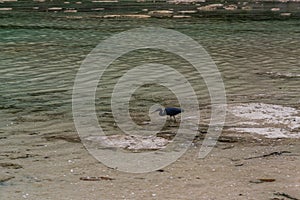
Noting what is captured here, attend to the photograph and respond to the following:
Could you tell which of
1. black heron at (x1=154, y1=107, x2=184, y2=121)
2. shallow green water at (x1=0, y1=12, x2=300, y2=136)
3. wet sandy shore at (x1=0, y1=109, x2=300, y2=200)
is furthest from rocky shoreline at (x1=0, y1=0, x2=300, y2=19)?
wet sandy shore at (x1=0, y1=109, x2=300, y2=200)

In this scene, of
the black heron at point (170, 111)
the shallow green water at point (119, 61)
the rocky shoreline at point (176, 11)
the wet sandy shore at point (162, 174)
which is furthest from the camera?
the rocky shoreline at point (176, 11)

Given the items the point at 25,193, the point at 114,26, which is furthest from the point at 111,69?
the point at 114,26

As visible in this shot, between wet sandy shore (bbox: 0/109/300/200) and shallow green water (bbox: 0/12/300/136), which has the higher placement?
wet sandy shore (bbox: 0/109/300/200)

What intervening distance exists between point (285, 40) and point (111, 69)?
728 inches

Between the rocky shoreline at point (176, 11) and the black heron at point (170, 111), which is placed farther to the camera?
the rocky shoreline at point (176, 11)

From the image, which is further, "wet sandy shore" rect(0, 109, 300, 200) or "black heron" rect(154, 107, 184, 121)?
"black heron" rect(154, 107, 184, 121)

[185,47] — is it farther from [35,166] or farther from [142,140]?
[35,166]

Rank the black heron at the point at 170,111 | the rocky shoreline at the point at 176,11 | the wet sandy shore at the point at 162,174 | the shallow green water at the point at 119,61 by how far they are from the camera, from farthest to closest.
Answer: the rocky shoreline at the point at 176,11, the shallow green water at the point at 119,61, the black heron at the point at 170,111, the wet sandy shore at the point at 162,174

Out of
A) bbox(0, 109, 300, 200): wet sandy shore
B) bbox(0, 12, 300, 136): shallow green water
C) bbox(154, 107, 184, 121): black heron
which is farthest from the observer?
bbox(0, 12, 300, 136): shallow green water

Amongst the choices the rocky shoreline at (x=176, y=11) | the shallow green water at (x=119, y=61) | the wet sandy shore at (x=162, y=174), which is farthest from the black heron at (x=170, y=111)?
the rocky shoreline at (x=176, y=11)

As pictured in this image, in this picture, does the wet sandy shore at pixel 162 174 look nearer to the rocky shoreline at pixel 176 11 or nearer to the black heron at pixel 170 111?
the black heron at pixel 170 111

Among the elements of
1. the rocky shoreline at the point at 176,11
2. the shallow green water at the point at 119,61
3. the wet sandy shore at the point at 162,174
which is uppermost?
the wet sandy shore at the point at 162,174

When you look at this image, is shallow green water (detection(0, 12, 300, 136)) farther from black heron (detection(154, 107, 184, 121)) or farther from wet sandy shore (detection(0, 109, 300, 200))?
wet sandy shore (detection(0, 109, 300, 200))

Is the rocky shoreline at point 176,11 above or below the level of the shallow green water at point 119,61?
below
